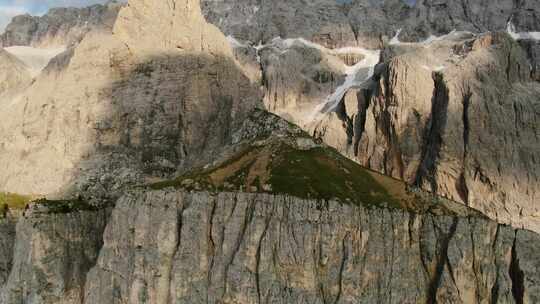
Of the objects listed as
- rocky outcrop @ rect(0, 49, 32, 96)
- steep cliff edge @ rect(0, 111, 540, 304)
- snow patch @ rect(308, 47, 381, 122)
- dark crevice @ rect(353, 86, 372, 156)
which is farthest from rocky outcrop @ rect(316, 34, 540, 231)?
rocky outcrop @ rect(0, 49, 32, 96)

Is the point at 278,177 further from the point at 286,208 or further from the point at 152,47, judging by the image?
the point at 152,47

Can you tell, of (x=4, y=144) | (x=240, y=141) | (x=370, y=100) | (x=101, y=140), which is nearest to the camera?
(x=240, y=141)

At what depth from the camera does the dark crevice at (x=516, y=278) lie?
5772 cm

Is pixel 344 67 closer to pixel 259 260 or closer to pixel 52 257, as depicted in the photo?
pixel 52 257

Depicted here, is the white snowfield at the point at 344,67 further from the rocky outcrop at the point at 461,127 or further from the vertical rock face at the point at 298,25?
the rocky outcrop at the point at 461,127

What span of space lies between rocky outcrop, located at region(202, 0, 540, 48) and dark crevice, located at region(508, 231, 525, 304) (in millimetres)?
117580

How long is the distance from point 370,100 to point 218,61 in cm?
4478

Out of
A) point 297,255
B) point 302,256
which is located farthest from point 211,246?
point 302,256

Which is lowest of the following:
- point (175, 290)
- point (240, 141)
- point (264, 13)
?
point (175, 290)

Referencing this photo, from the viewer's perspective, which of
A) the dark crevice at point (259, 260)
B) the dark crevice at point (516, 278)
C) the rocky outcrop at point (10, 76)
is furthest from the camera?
the rocky outcrop at point (10, 76)

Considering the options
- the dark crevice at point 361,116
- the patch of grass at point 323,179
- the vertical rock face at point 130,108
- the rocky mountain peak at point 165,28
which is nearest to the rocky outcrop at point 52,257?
the vertical rock face at point 130,108

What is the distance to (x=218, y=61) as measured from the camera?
106062 mm

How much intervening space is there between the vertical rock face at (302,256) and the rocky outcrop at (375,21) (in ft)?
390

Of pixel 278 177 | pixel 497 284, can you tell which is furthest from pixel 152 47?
pixel 497 284
